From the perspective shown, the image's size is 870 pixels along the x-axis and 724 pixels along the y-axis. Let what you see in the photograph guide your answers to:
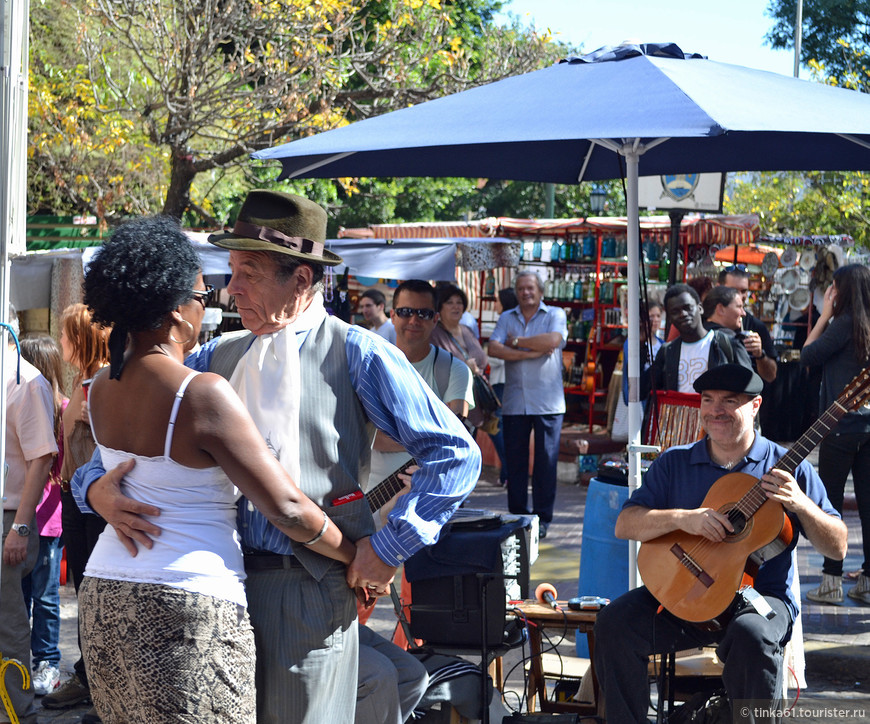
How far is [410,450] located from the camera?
2521 mm

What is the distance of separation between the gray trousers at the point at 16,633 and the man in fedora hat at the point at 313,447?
2136mm

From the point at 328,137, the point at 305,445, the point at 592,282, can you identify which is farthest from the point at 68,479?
the point at 592,282

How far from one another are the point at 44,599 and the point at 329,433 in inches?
115

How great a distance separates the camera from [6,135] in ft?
9.24

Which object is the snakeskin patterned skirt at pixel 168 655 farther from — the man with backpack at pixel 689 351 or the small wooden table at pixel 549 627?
the man with backpack at pixel 689 351

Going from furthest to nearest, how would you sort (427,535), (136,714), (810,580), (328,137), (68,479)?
(810,580), (68,479), (328,137), (427,535), (136,714)

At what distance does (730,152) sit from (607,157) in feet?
2.59

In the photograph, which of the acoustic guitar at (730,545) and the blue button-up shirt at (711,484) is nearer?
the acoustic guitar at (730,545)

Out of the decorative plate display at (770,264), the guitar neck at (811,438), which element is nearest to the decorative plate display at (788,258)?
the decorative plate display at (770,264)

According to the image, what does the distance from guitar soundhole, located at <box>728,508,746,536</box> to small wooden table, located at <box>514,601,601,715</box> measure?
2.55ft

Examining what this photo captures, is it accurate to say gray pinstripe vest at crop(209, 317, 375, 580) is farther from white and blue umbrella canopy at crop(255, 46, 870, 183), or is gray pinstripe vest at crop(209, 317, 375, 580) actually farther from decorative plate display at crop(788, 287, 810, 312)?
decorative plate display at crop(788, 287, 810, 312)

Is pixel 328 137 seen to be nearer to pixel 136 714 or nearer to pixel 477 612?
pixel 477 612

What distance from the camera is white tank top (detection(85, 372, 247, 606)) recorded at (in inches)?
87.1

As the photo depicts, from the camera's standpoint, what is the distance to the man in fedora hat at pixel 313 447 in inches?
93.0
